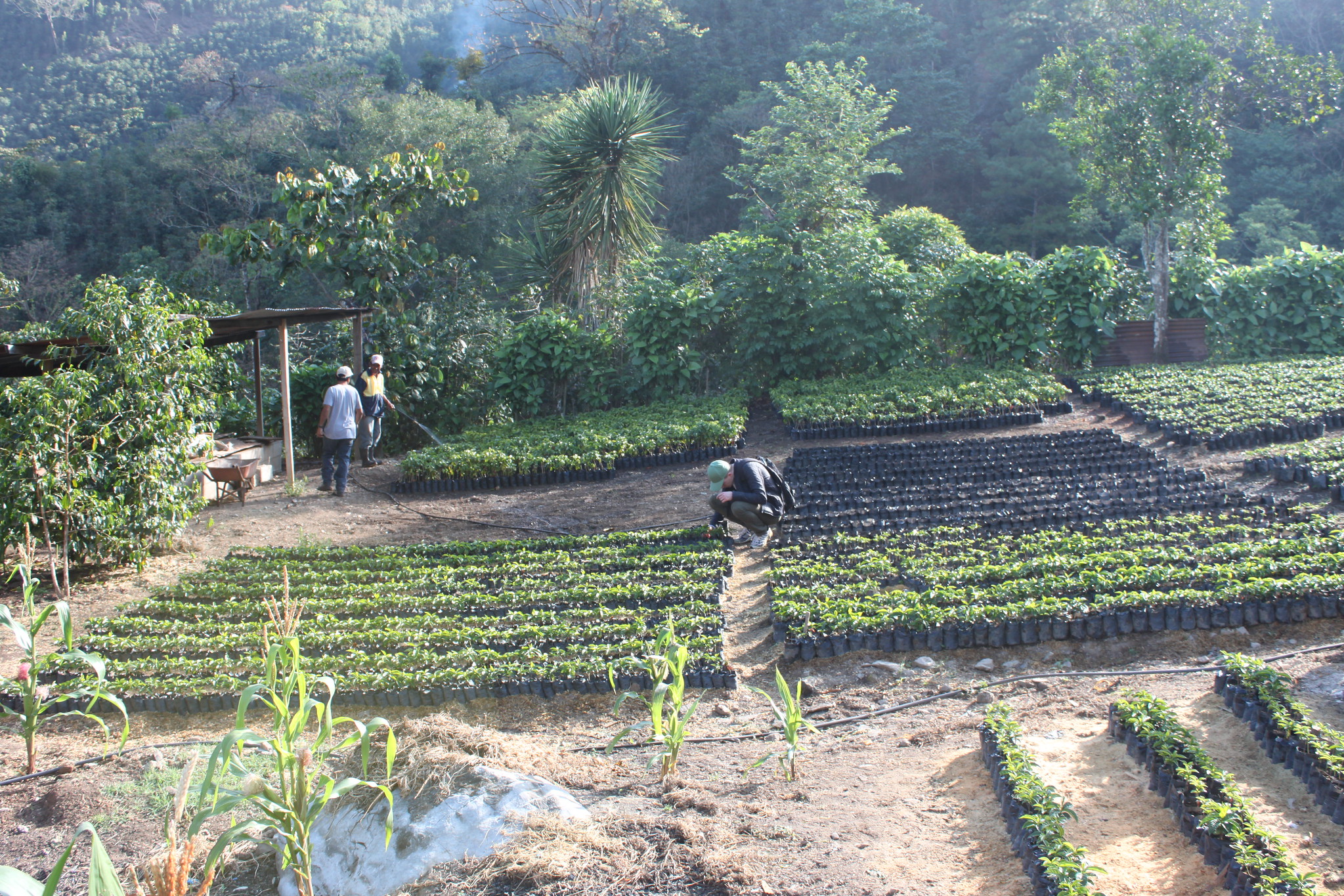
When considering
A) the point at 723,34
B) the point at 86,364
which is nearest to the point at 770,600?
the point at 86,364

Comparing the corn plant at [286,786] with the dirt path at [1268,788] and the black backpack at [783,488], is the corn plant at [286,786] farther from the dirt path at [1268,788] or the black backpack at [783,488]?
the black backpack at [783,488]

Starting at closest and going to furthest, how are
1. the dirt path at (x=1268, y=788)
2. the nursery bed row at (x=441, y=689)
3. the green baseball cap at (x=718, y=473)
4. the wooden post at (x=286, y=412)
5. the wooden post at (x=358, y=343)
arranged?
1. the dirt path at (x=1268, y=788)
2. the nursery bed row at (x=441, y=689)
3. the green baseball cap at (x=718, y=473)
4. the wooden post at (x=286, y=412)
5. the wooden post at (x=358, y=343)

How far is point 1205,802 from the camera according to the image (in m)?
4.09

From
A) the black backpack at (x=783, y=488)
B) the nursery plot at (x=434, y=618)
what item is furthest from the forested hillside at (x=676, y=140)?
the black backpack at (x=783, y=488)

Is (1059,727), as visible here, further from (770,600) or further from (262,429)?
(262,429)

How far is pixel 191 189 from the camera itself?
3462cm

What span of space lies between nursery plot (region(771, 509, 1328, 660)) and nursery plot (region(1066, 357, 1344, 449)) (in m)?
3.97

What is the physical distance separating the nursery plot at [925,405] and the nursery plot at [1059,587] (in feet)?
17.2

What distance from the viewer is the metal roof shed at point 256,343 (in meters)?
8.97

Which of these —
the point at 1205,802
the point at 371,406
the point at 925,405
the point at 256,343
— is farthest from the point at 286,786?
the point at 925,405

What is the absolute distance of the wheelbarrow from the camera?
11.4m

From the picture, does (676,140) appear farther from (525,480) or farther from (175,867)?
(175,867)

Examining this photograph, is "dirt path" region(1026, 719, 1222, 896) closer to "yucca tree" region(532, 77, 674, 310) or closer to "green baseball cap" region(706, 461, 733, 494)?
"green baseball cap" region(706, 461, 733, 494)

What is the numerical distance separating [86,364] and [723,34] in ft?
122
